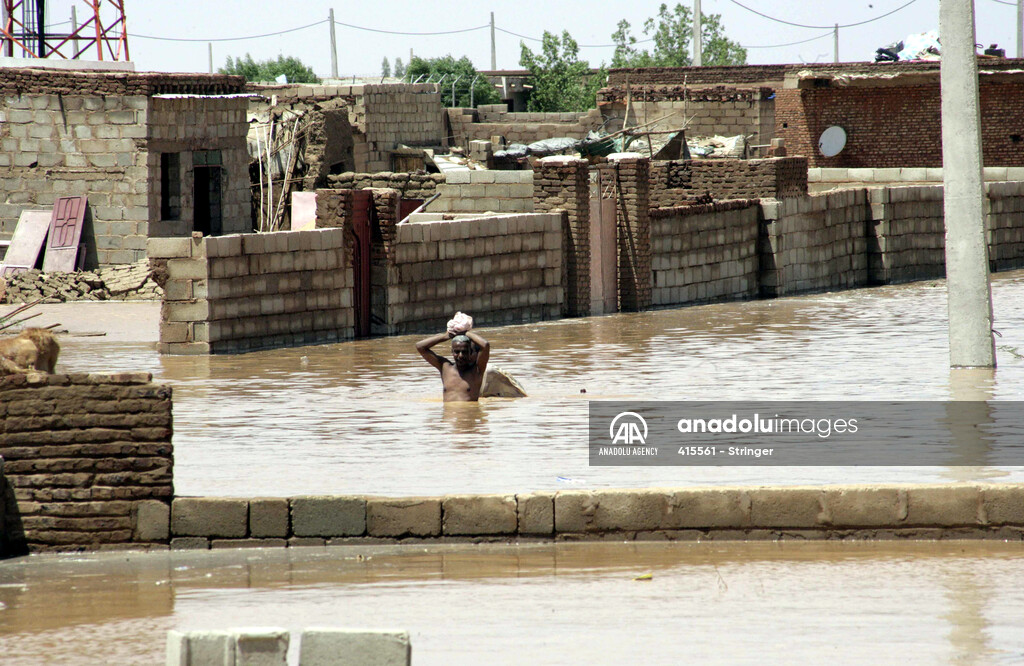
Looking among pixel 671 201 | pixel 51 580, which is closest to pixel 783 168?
pixel 671 201

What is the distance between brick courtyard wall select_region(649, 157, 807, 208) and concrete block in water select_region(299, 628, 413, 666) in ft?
71.3

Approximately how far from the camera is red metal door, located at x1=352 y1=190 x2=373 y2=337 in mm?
18719

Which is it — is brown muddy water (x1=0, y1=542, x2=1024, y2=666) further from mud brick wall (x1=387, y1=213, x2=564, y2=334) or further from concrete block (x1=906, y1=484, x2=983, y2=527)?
mud brick wall (x1=387, y1=213, x2=564, y2=334)

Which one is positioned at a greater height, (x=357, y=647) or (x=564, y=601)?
(x=357, y=647)

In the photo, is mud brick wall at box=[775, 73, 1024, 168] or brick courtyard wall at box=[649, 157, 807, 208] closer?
brick courtyard wall at box=[649, 157, 807, 208]

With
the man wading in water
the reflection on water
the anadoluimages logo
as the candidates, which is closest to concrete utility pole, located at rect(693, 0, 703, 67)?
the reflection on water

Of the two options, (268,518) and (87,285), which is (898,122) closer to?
(87,285)

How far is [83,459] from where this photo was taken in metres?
8.00

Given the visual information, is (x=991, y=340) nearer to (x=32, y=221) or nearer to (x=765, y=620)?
(x=765, y=620)

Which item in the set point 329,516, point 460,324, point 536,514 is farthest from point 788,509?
point 460,324

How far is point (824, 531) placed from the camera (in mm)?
7973

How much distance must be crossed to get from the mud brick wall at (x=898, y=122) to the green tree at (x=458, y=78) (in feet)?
83.8

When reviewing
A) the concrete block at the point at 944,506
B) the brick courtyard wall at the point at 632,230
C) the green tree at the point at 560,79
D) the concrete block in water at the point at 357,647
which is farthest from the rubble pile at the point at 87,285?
the green tree at the point at 560,79

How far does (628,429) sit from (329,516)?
11.6 feet
